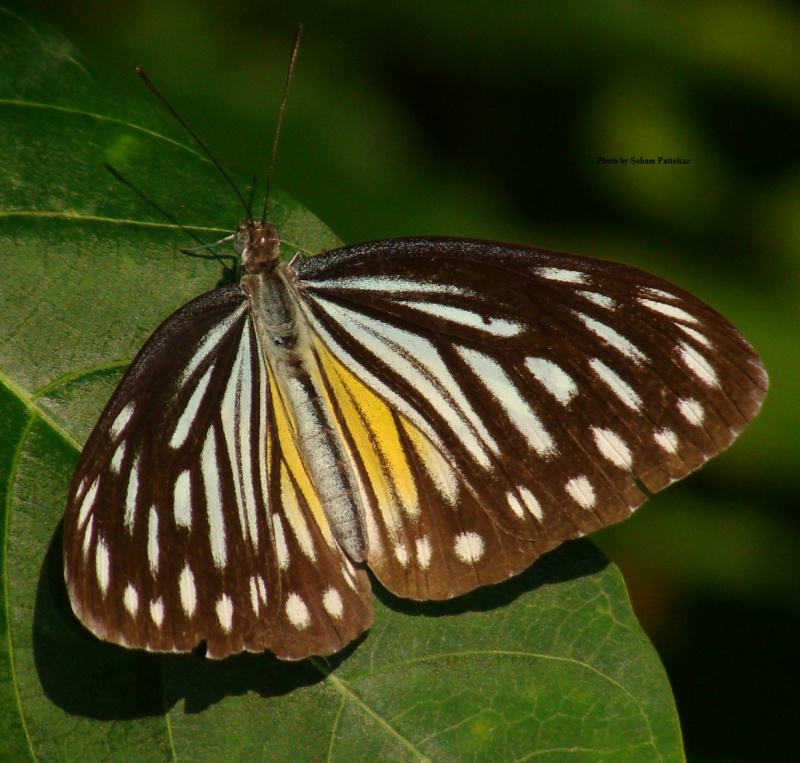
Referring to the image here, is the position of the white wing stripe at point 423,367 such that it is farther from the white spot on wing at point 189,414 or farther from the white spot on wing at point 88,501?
the white spot on wing at point 88,501

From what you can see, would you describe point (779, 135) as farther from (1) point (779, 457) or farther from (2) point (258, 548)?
(2) point (258, 548)

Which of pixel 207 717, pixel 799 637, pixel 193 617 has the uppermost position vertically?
pixel 193 617

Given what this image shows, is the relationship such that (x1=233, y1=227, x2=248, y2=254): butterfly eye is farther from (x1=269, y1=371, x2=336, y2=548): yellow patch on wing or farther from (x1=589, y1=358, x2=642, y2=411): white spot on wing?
(x1=589, y1=358, x2=642, y2=411): white spot on wing

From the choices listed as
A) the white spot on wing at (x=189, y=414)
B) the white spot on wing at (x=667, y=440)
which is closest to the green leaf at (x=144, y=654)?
the white spot on wing at (x=189, y=414)

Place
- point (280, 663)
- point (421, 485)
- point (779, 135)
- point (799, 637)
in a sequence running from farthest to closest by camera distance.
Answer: point (779, 135) → point (799, 637) → point (421, 485) → point (280, 663)

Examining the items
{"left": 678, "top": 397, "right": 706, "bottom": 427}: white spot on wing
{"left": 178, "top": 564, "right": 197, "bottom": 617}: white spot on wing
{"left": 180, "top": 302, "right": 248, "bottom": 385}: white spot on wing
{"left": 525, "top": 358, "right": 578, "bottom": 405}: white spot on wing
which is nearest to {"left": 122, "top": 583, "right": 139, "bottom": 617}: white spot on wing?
{"left": 178, "top": 564, "right": 197, "bottom": 617}: white spot on wing

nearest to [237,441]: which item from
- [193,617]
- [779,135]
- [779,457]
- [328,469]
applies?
[328,469]
